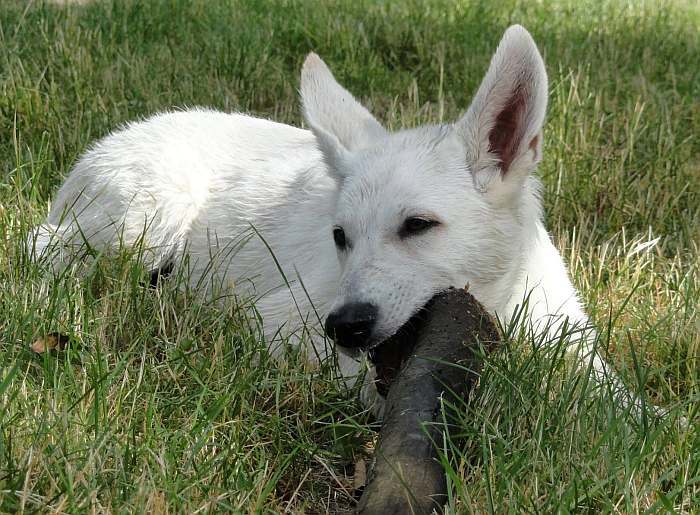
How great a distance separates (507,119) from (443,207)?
17.7 inches

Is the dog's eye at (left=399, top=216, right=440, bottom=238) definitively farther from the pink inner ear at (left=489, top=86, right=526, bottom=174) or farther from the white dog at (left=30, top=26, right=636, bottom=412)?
the pink inner ear at (left=489, top=86, right=526, bottom=174)

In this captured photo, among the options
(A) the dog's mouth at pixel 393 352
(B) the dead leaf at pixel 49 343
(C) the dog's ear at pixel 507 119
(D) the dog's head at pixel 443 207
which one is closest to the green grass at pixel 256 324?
(B) the dead leaf at pixel 49 343

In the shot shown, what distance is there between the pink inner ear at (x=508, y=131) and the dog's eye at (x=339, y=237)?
63cm

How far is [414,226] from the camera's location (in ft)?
11.4

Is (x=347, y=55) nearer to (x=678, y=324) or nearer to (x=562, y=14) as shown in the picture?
(x=562, y=14)

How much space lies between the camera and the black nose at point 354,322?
320 cm

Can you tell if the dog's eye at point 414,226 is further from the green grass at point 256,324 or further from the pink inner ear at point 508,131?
the green grass at point 256,324

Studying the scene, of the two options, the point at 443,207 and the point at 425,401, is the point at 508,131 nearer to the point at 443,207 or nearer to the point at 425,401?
the point at 443,207

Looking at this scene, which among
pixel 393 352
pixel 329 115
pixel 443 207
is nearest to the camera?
pixel 393 352

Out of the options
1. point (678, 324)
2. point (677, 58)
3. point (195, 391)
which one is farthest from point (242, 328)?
point (677, 58)

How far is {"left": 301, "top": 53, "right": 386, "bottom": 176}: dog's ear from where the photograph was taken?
4.05 m

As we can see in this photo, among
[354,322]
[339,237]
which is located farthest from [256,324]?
[354,322]

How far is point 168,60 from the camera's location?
6.53m

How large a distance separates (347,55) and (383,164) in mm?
3367
